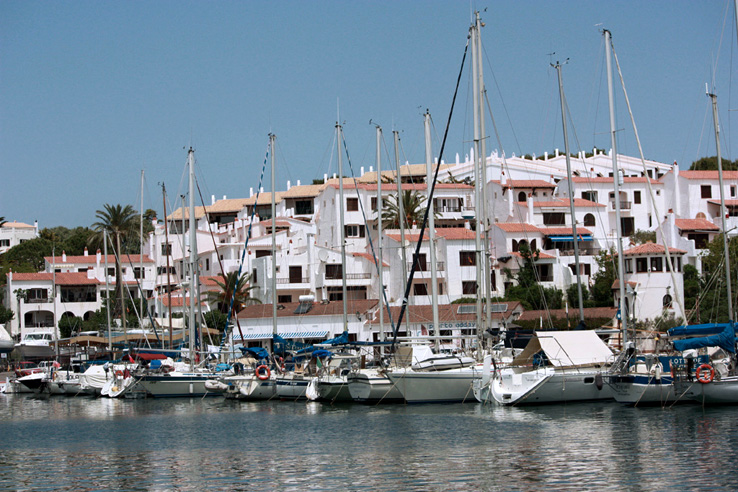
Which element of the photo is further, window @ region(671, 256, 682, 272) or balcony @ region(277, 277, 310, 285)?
balcony @ region(277, 277, 310, 285)

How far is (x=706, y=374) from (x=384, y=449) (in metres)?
12.2

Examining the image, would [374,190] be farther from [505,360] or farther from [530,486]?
[530,486]

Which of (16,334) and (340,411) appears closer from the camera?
(340,411)

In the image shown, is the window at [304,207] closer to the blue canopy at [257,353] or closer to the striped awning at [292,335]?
the striped awning at [292,335]

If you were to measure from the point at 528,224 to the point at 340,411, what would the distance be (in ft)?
144

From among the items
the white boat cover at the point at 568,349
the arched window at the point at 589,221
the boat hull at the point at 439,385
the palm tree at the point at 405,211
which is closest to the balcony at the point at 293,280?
the palm tree at the point at 405,211

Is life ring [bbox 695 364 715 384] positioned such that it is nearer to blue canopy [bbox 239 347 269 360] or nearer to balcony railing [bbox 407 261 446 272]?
blue canopy [bbox 239 347 269 360]

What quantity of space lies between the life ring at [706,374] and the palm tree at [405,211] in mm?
45235

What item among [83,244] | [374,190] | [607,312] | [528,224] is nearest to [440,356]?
[607,312]

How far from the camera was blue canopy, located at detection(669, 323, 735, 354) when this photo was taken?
1220 inches

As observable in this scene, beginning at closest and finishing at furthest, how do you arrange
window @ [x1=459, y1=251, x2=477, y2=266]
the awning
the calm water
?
the calm water < window @ [x1=459, y1=251, x2=477, y2=266] < the awning

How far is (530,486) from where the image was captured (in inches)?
764

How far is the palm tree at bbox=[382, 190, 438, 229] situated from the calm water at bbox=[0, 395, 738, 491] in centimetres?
3958

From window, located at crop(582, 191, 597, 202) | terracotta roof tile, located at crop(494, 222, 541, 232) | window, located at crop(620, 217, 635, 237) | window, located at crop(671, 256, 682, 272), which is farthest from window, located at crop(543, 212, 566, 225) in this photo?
window, located at crop(671, 256, 682, 272)
